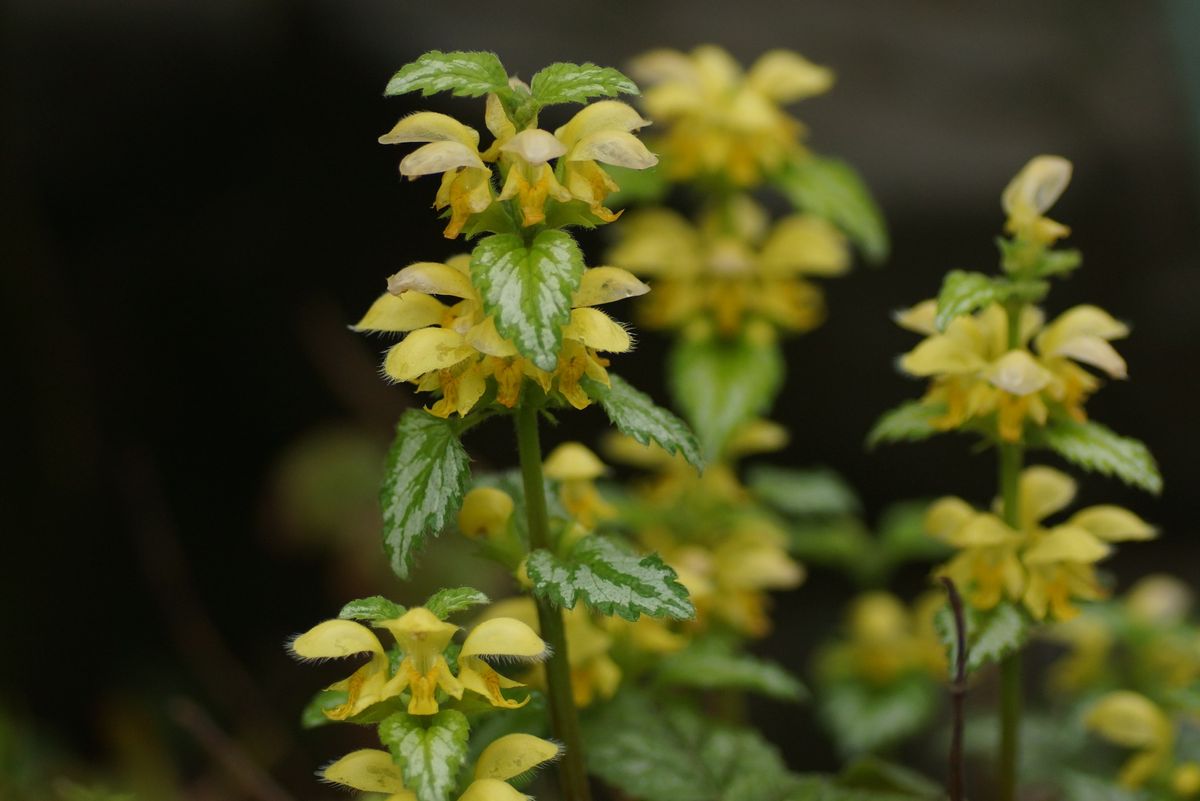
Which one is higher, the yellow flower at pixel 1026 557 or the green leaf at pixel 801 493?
the green leaf at pixel 801 493

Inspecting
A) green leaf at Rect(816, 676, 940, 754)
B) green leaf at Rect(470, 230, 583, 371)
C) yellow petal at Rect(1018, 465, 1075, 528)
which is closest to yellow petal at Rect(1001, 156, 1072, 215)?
yellow petal at Rect(1018, 465, 1075, 528)

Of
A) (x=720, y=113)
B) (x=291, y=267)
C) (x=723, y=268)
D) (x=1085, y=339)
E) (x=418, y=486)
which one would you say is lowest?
(x=418, y=486)

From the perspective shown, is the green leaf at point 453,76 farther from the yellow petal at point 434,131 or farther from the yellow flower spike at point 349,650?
the yellow flower spike at point 349,650

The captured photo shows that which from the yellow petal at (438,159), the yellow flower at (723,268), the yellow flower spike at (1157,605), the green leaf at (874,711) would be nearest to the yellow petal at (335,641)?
the yellow petal at (438,159)

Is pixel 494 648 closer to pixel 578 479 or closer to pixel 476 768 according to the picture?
pixel 476 768

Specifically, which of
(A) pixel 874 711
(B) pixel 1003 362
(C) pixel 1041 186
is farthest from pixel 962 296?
(A) pixel 874 711

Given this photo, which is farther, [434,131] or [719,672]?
[719,672]

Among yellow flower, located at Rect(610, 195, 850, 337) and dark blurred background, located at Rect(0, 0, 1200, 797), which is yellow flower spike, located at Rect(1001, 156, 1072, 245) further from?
dark blurred background, located at Rect(0, 0, 1200, 797)
